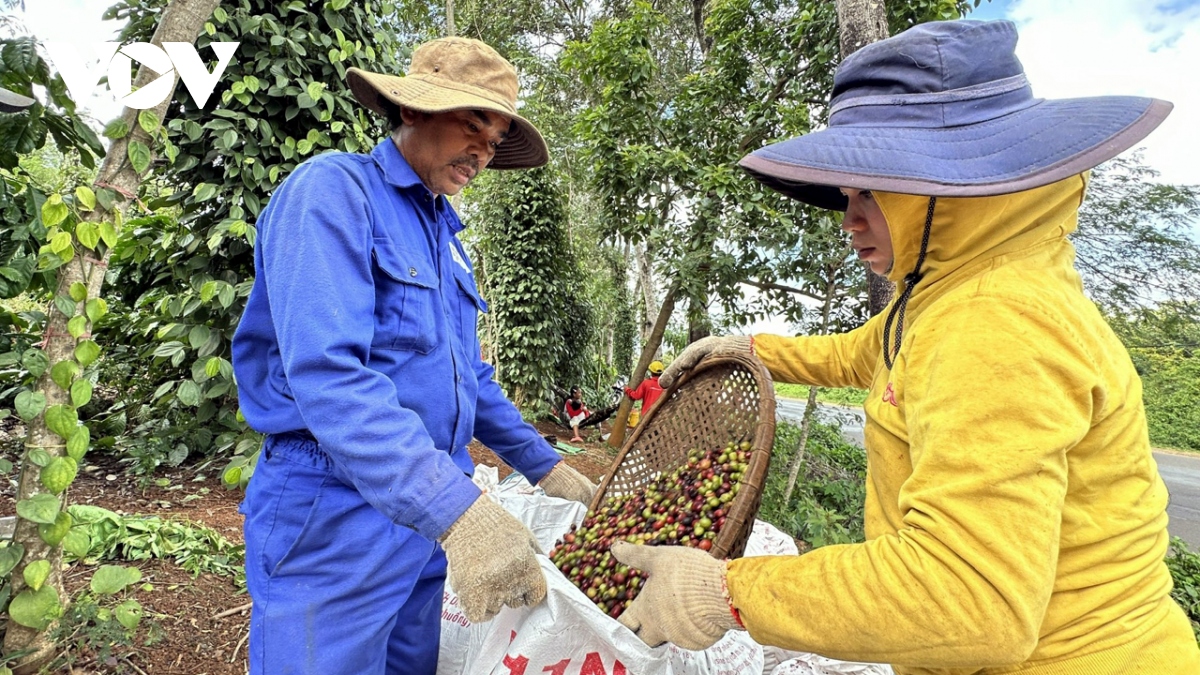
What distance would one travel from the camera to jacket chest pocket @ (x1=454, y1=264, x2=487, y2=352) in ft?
5.58

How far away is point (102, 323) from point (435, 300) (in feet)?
11.4

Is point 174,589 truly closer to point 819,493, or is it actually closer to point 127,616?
point 127,616

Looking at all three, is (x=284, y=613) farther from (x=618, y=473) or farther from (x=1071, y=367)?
(x=1071, y=367)

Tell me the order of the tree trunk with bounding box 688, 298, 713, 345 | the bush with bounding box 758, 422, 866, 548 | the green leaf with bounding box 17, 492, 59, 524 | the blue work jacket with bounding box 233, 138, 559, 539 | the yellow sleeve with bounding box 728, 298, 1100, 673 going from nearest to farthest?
1. the yellow sleeve with bounding box 728, 298, 1100, 673
2. the blue work jacket with bounding box 233, 138, 559, 539
3. the green leaf with bounding box 17, 492, 59, 524
4. the bush with bounding box 758, 422, 866, 548
5. the tree trunk with bounding box 688, 298, 713, 345

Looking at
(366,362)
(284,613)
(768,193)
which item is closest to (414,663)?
(284,613)

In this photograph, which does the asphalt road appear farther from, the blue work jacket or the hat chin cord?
the blue work jacket

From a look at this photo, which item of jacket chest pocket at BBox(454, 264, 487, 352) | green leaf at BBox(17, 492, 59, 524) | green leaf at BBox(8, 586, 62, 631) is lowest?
green leaf at BBox(8, 586, 62, 631)

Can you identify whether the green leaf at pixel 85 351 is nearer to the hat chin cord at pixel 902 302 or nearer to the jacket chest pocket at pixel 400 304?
the jacket chest pocket at pixel 400 304

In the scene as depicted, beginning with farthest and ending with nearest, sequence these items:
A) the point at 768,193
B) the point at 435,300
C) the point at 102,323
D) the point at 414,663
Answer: the point at 768,193 → the point at 102,323 → the point at 414,663 → the point at 435,300

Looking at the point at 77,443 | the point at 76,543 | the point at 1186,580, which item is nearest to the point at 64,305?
the point at 77,443

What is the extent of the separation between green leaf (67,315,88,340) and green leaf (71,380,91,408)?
14cm

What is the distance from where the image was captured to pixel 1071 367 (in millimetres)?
801

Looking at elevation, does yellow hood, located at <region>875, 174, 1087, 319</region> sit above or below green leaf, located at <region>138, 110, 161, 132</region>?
below

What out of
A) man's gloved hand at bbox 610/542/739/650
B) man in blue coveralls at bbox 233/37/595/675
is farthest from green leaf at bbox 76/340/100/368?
man's gloved hand at bbox 610/542/739/650
